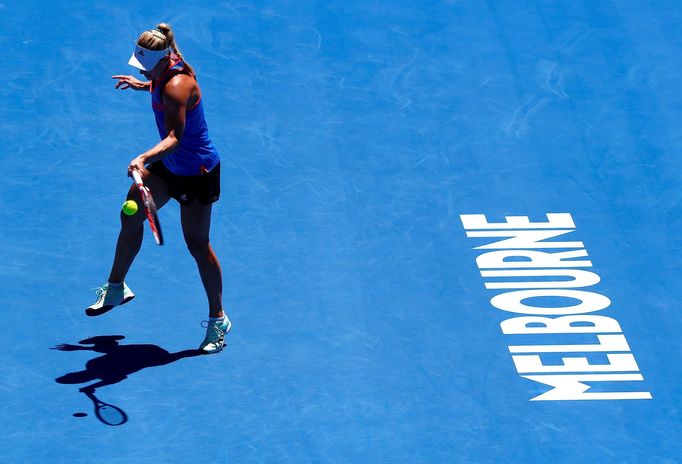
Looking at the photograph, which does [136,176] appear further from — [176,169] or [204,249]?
[204,249]

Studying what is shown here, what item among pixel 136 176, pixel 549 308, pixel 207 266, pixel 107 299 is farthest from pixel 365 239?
pixel 136 176

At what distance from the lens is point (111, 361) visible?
339 inches

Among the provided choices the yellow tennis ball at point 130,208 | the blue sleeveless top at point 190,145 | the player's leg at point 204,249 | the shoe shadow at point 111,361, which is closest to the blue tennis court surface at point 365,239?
the shoe shadow at point 111,361

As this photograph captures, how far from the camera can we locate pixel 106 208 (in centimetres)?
992

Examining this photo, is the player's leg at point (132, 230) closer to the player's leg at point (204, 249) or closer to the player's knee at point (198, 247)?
the player's leg at point (204, 249)

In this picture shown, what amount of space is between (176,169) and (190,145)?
174 mm

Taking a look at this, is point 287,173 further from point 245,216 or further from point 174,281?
point 174,281

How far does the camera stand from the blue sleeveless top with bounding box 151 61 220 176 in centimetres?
834

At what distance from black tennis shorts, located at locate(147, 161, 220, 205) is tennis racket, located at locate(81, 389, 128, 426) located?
4.19ft

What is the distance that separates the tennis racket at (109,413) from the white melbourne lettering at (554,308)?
240 cm

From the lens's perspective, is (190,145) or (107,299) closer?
(190,145)

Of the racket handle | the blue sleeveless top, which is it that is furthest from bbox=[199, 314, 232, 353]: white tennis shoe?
the racket handle

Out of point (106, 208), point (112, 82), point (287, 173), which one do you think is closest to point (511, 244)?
point (287, 173)

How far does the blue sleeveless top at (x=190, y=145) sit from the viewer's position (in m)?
8.34
